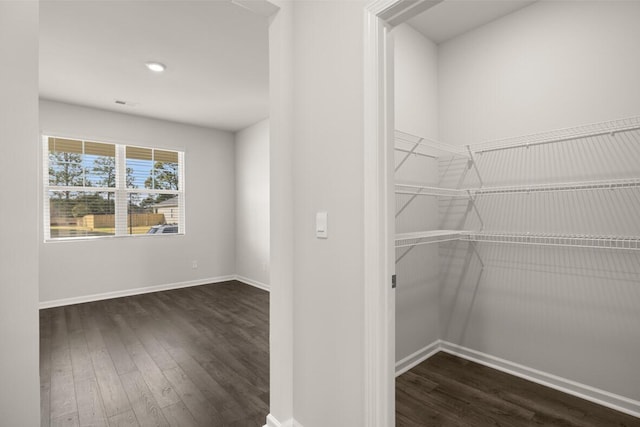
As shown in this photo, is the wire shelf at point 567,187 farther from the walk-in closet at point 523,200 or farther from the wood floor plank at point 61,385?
the wood floor plank at point 61,385

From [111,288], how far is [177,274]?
2.99ft

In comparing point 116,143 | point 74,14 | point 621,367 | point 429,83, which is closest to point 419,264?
point 621,367

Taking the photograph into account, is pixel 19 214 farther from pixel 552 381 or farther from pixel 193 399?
pixel 552 381

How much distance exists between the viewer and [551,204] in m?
2.28

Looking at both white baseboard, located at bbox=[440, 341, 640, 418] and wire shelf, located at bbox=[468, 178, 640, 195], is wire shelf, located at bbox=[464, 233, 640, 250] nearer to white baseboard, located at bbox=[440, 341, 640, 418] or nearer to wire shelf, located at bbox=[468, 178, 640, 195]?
wire shelf, located at bbox=[468, 178, 640, 195]

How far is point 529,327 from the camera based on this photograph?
2.38m

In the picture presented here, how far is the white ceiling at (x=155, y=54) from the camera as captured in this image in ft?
7.79

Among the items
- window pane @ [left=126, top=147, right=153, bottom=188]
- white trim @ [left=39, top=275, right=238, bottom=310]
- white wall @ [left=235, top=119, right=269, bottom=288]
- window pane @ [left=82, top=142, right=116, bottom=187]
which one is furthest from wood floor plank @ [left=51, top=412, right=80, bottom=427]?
window pane @ [left=126, top=147, right=153, bottom=188]

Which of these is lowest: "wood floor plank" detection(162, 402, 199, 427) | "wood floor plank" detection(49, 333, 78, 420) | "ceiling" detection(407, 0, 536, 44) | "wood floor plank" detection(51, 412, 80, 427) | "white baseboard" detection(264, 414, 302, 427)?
"wood floor plank" detection(162, 402, 199, 427)

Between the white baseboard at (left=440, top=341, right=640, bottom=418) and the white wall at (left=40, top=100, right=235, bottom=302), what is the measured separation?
13.5ft

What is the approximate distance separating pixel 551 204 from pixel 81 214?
534cm

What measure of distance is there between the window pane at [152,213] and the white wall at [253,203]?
108cm

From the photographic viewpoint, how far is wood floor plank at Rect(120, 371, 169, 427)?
1959 mm

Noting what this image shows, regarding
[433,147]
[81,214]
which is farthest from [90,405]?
[81,214]
